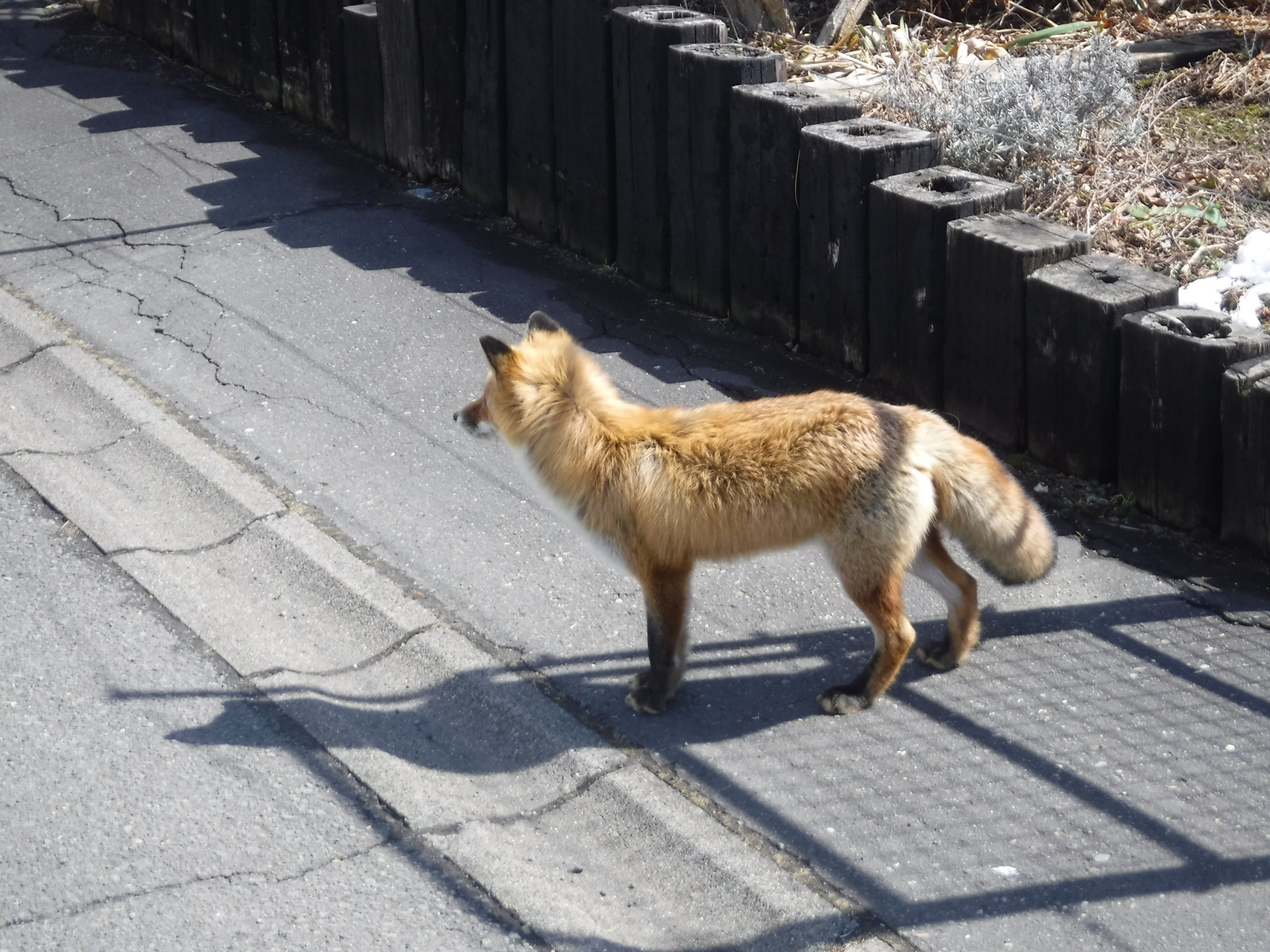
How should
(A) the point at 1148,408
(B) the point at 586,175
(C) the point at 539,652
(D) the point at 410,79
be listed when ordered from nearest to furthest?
(C) the point at 539,652 → (A) the point at 1148,408 → (B) the point at 586,175 → (D) the point at 410,79

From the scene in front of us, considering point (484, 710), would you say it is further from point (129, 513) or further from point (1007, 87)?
point (1007, 87)

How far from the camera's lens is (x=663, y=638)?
4.43 metres

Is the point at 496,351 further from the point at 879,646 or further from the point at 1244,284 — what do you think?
the point at 1244,284

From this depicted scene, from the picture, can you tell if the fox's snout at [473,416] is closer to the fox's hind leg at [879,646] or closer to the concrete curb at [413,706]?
the concrete curb at [413,706]

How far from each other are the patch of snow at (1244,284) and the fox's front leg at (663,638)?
346 centimetres

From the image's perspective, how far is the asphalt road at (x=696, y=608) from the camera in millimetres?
3826

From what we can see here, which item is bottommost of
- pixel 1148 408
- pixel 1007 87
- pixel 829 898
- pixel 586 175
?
pixel 829 898

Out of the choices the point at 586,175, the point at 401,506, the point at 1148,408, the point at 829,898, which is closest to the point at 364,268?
the point at 586,175

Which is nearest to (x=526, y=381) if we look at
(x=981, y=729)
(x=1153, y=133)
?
(x=981, y=729)

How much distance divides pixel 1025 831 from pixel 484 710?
194cm

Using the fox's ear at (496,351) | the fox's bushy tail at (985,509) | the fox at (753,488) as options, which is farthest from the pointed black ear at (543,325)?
the fox's bushy tail at (985,509)

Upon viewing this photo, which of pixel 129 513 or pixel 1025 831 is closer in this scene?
pixel 1025 831

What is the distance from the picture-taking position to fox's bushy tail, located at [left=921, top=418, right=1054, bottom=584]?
4.33m

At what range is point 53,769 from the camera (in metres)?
4.27
